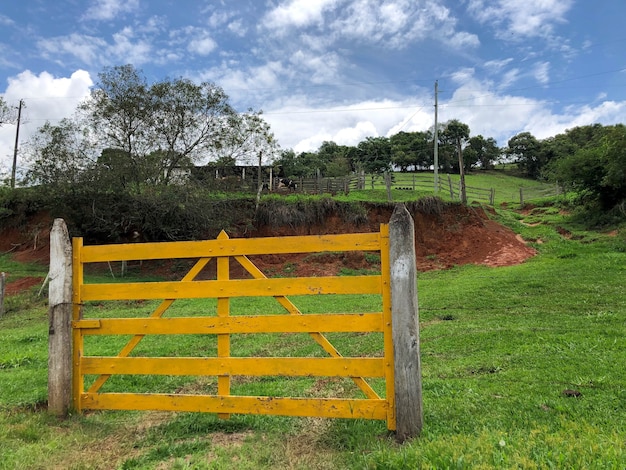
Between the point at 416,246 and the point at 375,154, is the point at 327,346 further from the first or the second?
the point at 375,154

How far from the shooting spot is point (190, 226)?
62.8 feet

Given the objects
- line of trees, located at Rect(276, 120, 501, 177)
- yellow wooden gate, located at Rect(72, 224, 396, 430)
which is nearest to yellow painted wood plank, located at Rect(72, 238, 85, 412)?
yellow wooden gate, located at Rect(72, 224, 396, 430)

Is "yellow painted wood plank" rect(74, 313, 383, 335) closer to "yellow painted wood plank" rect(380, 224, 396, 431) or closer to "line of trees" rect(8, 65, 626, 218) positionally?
"yellow painted wood plank" rect(380, 224, 396, 431)

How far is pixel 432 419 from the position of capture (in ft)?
11.1

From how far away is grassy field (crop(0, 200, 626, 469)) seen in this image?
2.66 metres

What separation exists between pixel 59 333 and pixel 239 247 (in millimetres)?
1905

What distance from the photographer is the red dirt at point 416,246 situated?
19516 mm

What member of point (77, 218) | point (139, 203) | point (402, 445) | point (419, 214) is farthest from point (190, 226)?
point (402, 445)

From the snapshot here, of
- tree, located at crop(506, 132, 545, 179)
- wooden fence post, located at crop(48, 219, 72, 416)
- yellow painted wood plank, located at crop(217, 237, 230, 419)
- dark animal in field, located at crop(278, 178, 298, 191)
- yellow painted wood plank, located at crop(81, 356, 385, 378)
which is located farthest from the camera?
tree, located at crop(506, 132, 545, 179)

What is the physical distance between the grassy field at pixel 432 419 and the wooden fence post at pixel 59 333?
0.18 meters

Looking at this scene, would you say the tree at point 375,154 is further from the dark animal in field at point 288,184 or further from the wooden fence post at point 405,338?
the wooden fence post at point 405,338

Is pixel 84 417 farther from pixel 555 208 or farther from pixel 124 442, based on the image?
pixel 555 208

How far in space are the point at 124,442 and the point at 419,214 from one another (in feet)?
69.7

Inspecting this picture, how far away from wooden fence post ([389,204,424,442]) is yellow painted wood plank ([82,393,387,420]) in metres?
0.19
